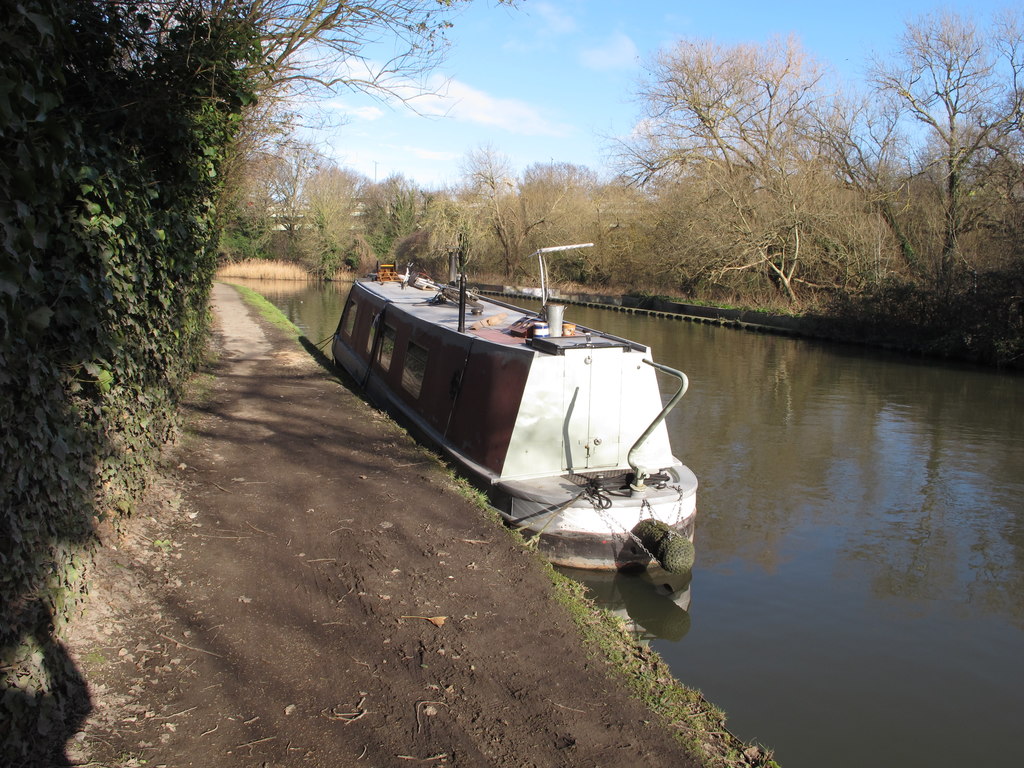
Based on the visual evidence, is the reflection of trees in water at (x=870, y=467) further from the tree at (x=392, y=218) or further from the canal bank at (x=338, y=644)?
the tree at (x=392, y=218)

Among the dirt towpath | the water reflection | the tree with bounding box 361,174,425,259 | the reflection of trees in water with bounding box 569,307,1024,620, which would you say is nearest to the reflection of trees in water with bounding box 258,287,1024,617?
the reflection of trees in water with bounding box 569,307,1024,620

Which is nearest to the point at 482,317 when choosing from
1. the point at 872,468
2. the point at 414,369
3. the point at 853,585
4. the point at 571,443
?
the point at 414,369

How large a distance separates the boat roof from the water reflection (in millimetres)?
1879

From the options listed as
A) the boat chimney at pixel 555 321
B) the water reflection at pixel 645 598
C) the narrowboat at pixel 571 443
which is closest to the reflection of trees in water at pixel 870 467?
the water reflection at pixel 645 598

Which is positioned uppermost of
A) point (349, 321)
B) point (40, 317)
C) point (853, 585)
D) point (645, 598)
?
point (40, 317)

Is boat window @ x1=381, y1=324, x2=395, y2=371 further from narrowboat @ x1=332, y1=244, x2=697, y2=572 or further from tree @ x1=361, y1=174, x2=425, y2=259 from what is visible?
tree @ x1=361, y1=174, x2=425, y2=259

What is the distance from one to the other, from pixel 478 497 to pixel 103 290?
3.38 m

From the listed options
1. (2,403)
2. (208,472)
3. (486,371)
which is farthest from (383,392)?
(2,403)

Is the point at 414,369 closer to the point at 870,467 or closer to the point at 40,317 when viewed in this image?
the point at 870,467

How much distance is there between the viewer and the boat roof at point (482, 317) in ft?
21.9

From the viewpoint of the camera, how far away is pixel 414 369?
8.90 m

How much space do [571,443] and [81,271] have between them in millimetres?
4014

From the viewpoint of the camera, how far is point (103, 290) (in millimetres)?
3828

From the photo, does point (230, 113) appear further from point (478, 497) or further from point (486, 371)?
point (478, 497)
